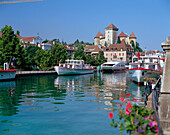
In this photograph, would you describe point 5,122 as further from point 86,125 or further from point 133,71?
point 133,71

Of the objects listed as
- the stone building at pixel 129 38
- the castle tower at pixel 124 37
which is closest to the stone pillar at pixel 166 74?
the stone building at pixel 129 38

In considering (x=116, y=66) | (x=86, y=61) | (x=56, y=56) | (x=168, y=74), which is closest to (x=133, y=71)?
(x=168, y=74)

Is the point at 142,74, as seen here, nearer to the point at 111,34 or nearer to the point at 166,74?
the point at 166,74

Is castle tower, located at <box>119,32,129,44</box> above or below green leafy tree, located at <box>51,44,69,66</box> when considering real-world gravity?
above

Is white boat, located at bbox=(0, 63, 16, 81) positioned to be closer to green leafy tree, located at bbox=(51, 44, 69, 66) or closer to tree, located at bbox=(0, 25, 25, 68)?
tree, located at bbox=(0, 25, 25, 68)

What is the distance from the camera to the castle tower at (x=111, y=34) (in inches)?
7202

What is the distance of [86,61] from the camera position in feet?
339

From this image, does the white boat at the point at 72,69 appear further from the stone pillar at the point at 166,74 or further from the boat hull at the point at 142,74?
the stone pillar at the point at 166,74

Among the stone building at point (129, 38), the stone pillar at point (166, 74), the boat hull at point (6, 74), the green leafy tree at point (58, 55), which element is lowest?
the boat hull at point (6, 74)

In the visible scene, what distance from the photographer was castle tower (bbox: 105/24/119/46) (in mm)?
182938

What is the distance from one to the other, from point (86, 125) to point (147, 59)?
34925 mm

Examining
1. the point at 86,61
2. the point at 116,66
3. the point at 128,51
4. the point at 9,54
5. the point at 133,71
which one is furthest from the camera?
the point at 128,51

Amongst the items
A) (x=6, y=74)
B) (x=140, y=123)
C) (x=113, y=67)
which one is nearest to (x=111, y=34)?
(x=113, y=67)

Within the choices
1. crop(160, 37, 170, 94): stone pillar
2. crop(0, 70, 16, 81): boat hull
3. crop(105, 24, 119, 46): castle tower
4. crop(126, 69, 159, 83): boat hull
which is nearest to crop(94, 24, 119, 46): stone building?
crop(105, 24, 119, 46): castle tower
